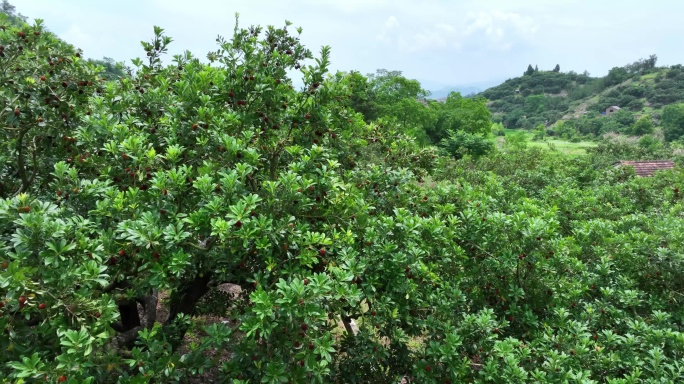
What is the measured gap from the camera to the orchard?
2.52 meters

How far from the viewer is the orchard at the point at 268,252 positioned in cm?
252

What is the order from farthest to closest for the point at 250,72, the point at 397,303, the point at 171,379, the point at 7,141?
the point at 7,141
the point at 250,72
the point at 397,303
the point at 171,379

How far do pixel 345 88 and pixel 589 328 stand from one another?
130 inches

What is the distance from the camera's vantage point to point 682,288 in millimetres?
4418

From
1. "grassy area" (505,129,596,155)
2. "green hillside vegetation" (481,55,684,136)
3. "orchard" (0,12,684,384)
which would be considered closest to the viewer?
"orchard" (0,12,684,384)

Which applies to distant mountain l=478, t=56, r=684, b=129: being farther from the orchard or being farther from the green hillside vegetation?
the orchard

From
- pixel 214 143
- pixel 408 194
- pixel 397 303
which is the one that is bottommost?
pixel 397 303

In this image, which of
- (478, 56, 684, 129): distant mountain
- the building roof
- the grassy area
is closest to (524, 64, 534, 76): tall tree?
(478, 56, 684, 129): distant mountain

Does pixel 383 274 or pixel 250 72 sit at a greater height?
pixel 250 72

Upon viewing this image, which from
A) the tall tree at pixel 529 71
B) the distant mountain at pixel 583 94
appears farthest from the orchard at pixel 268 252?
the tall tree at pixel 529 71

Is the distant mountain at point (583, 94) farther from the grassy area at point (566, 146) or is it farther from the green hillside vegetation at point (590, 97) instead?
the grassy area at point (566, 146)

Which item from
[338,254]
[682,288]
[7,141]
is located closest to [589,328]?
[682,288]

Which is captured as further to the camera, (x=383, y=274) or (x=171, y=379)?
(x=383, y=274)

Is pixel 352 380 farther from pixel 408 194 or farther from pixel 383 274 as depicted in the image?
pixel 408 194
